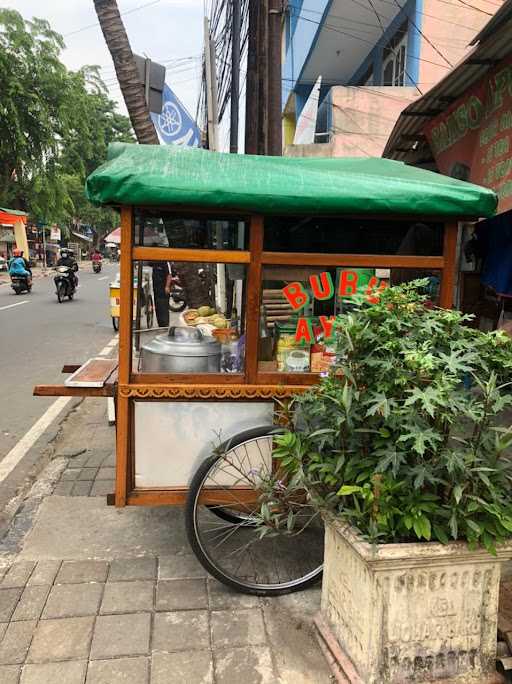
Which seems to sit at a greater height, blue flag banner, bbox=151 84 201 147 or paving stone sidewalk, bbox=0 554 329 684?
blue flag banner, bbox=151 84 201 147

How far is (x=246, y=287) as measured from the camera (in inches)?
105

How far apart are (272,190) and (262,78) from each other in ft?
18.1

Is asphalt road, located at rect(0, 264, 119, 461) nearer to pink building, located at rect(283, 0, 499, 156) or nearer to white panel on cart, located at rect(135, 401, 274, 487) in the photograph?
white panel on cart, located at rect(135, 401, 274, 487)

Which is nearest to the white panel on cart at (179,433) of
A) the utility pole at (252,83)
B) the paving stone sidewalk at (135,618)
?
the paving stone sidewalk at (135,618)

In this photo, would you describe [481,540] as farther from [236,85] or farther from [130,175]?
[236,85]

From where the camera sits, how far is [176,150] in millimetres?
2873

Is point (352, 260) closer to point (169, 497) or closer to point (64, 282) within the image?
point (169, 497)

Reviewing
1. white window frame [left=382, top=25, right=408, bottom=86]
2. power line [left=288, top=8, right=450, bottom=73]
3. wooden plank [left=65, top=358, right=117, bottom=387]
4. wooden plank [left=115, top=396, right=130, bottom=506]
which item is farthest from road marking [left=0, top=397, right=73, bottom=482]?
white window frame [left=382, top=25, right=408, bottom=86]

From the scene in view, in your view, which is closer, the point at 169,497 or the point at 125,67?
the point at 169,497

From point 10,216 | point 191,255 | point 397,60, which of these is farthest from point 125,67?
point 10,216

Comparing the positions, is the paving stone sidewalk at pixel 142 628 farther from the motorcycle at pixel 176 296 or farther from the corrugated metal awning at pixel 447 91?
the corrugated metal awning at pixel 447 91

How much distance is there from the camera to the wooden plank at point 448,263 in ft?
8.57

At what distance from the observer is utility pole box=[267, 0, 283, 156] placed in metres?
6.85

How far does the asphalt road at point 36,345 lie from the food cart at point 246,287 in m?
2.53
